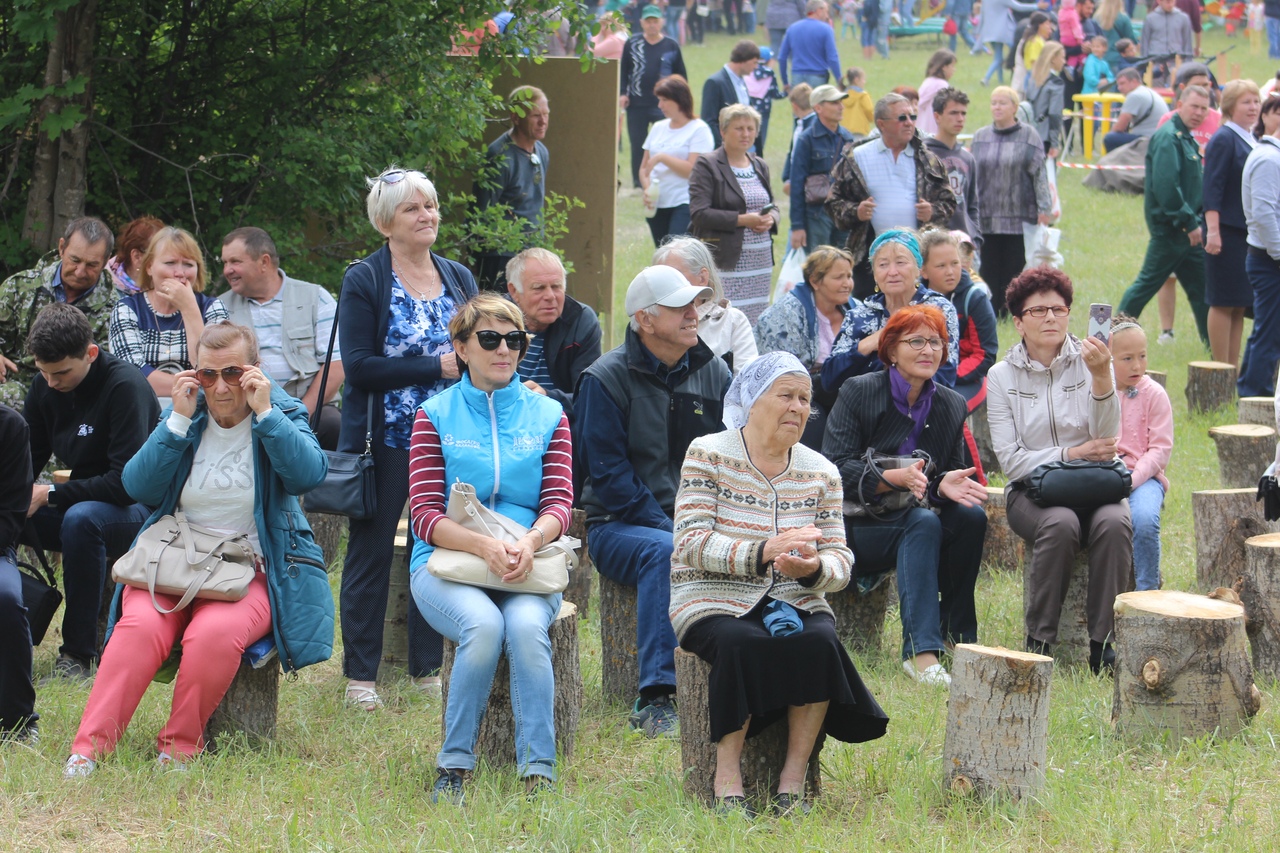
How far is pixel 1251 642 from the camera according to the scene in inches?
225

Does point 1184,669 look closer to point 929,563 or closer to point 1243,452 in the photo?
point 929,563

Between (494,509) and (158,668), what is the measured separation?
4.19 feet

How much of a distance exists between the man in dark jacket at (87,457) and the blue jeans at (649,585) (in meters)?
2.01

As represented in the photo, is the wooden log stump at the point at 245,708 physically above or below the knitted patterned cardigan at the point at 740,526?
below

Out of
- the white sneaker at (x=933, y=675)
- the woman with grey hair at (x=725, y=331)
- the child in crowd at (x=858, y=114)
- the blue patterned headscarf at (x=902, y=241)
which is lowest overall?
the white sneaker at (x=933, y=675)

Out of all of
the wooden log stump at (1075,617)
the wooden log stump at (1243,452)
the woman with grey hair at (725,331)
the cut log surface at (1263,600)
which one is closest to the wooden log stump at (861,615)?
the wooden log stump at (1075,617)

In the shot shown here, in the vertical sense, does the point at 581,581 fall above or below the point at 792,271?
below

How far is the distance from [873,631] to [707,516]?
1.95 metres

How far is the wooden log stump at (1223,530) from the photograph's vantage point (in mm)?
6418

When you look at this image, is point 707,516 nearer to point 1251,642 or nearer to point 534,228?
point 1251,642

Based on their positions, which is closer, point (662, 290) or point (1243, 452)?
point (662, 290)

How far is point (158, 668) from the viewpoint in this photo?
15.7 feet

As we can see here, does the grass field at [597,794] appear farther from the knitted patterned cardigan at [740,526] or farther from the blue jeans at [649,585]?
the knitted patterned cardigan at [740,526]

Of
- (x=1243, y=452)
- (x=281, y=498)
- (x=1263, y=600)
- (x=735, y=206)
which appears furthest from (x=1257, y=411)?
(x=281, y=498)
